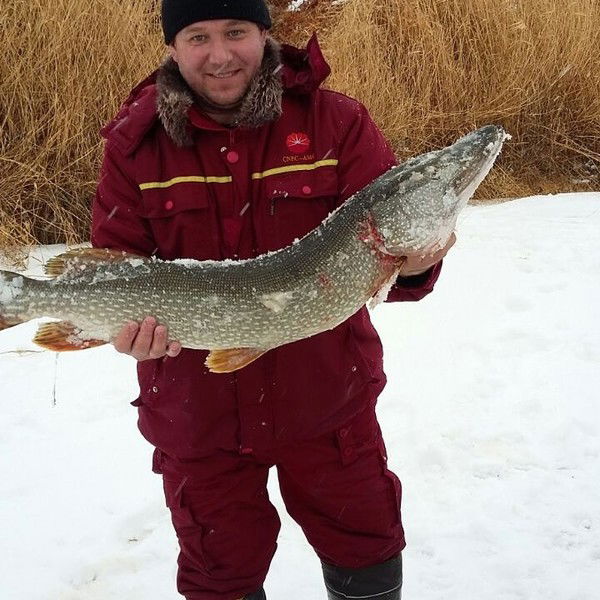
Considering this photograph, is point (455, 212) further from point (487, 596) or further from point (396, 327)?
point (396, 327)

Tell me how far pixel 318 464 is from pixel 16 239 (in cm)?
347

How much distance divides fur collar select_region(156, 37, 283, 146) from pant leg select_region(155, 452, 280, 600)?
2.40 ft

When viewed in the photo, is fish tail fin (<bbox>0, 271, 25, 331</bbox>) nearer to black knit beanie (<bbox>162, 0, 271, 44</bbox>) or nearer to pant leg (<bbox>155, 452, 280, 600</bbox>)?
pant leg (<bbox>155, 452, 280, 600</bbox>)

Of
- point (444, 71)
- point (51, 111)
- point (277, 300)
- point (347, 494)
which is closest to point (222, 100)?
point (277, 300)

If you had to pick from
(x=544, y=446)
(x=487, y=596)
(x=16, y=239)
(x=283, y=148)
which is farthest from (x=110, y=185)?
(x=16, y=239)

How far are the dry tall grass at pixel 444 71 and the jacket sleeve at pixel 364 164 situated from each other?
369 cm

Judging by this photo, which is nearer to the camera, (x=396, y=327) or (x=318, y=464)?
(x=318, y=464)

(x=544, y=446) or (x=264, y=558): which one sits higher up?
(x=264, y=558)

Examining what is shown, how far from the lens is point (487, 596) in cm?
194

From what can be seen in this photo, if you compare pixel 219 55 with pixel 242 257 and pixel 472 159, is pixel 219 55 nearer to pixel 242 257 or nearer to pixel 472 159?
pixel 242 257

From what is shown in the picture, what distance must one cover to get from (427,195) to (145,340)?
27.1 inches

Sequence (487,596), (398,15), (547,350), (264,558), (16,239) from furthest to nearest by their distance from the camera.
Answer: (398,15) → (16,239) → (547,350) → (487,596) → (264,558)

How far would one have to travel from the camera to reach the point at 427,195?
59.4 inches

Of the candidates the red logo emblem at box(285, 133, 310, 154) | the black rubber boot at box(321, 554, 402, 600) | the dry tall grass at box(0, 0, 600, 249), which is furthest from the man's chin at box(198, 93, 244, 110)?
the dry tall grass at box(0, 0, 600, 249)
